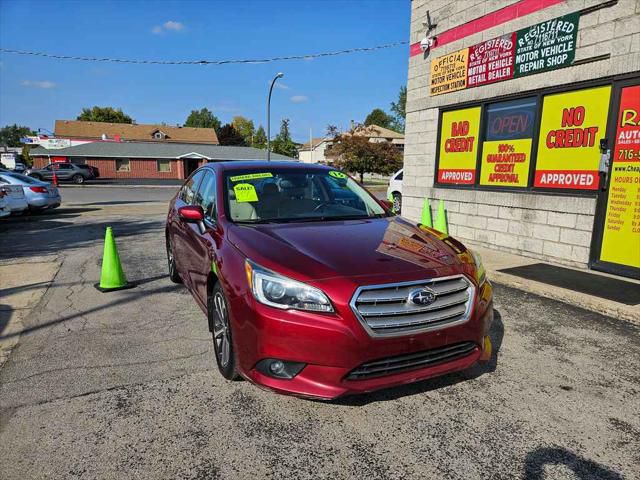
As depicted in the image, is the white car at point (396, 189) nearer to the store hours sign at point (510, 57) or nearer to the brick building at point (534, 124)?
the brick building at point (534, 124)

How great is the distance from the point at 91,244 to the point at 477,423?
27.4ft

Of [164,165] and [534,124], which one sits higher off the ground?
[534,124]

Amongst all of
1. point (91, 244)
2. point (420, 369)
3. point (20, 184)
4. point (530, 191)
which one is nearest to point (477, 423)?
point (420, 369)

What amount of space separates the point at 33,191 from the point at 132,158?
38040 mm

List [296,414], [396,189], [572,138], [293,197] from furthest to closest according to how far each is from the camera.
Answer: [396,189], [572,138], [293,197], [296,414]

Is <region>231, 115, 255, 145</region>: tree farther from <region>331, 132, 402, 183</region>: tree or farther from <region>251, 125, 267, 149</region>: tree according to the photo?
<region>331, 132, 402, 183</region>: tree

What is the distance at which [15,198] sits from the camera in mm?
12555

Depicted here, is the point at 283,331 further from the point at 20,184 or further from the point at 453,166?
the point at 20,184

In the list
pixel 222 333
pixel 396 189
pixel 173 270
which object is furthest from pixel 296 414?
pixel 396 189

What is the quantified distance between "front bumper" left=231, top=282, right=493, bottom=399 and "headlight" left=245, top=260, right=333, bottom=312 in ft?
0.15

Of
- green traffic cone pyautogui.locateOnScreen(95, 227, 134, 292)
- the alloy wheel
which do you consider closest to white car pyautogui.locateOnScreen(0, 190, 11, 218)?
green traffic cone pyautogui.locateOnScreen(95, 227, 134, 292)

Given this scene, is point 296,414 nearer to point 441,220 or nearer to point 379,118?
point 441,220

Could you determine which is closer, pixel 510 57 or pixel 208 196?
pixel 208 196

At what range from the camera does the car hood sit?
8.70ft
